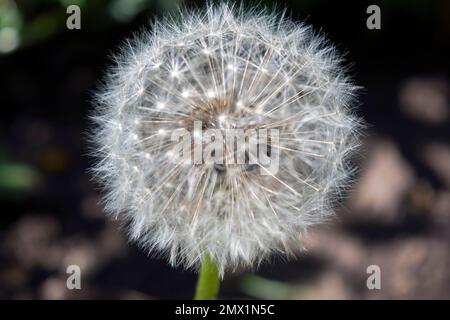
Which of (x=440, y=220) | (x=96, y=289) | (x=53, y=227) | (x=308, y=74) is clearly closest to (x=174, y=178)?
(x=308, y=74)

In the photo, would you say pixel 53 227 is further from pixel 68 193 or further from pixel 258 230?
pixel 258 230

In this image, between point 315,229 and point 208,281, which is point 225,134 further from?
point 315,229

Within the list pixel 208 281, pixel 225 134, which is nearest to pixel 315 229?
pixel 208 281

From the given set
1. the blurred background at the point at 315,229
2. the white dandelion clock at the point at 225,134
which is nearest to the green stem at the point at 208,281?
the white dandelion clock at the point at 225,134

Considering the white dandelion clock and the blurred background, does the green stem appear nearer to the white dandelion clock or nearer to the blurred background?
the white dandelion clock

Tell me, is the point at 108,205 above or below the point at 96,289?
above

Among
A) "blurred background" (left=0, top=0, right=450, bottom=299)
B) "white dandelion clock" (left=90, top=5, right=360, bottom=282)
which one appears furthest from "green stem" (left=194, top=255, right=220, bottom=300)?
"blurred background" (left=0, top=0, right=450, bottom=299)
